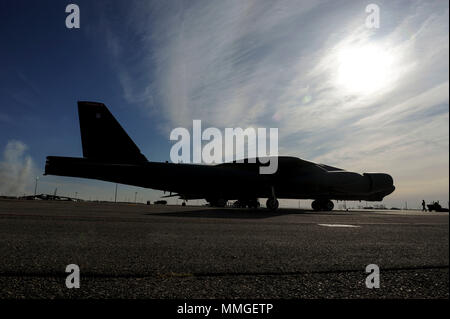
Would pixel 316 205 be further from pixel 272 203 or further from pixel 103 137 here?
pixel 103 137

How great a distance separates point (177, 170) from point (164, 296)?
15398mm

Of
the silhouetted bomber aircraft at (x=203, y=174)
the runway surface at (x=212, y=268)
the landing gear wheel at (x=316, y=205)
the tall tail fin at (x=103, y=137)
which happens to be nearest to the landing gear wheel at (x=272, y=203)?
the silhouetted bomber aircraft at (x=203, y=174)

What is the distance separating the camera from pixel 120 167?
15.4 meters

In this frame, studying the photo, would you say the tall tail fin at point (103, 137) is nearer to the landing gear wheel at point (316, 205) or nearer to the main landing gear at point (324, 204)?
the landing gear wheel at point (316, 205)

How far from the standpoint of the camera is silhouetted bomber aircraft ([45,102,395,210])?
1530 cm

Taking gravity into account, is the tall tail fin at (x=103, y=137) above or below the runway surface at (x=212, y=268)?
above

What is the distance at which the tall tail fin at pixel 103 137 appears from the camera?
51.8ft

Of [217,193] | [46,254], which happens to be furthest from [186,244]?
[217,193]

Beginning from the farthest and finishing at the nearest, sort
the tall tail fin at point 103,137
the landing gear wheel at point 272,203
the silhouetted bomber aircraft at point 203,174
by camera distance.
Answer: the landing gear wheel at point 272,203 < the tall tail fin at point 103,137 < the silhouetted bomber aircraft at point 203,174

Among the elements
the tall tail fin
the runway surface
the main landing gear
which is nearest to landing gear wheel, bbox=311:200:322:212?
the main landing gear

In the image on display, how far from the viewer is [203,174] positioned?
17.7 metres

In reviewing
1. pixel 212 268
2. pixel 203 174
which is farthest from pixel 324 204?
pixel 212 268

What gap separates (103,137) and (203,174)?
6436mm
